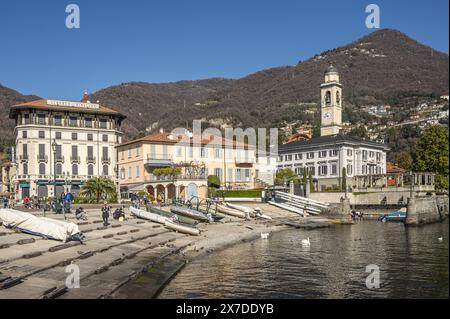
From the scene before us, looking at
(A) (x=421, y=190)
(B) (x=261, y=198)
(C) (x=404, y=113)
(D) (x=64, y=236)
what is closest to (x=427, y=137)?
(A) (x=421, y=190)

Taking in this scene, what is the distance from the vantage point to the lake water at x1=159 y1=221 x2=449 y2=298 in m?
19.8

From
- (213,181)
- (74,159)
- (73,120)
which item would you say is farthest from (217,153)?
(73,120)

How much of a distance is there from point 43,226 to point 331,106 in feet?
304

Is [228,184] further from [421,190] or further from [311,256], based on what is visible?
[311,256]

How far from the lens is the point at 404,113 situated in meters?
190

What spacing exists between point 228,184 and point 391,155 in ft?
224

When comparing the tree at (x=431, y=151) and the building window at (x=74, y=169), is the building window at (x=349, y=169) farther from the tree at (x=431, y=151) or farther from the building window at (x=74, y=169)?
the building window at (x=74, y=169)

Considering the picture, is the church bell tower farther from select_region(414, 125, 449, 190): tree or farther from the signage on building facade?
the signage on building facade

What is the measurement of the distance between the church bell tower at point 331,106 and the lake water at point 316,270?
242ft

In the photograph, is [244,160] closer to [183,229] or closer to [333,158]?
[333,158]

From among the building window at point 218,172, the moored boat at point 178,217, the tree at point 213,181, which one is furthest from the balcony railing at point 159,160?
the moored boat at point 178,217

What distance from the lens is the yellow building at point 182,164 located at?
68.5m

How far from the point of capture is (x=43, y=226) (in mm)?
27641
